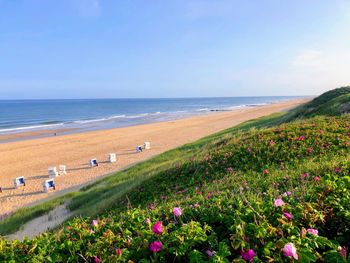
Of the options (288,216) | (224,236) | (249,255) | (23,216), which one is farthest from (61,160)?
(249,255)

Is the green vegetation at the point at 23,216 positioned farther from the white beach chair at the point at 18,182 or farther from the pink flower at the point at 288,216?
the pink flower at the point at 288,216

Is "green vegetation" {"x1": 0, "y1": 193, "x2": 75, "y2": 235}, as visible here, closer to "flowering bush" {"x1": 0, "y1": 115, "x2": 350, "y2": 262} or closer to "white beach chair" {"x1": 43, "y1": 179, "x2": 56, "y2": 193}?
"white beach chair" {"x1": 43, "y1": 179, "x2": 56, "y2": 193}

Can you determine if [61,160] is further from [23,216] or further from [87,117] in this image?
[87,117]

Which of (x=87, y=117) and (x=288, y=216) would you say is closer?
(x=288, y=216)

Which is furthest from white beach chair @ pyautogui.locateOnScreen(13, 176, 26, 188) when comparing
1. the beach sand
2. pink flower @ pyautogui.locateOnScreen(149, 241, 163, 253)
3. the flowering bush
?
pink flower @ pyautogui.locateOnScreen(149, 241, 163, 253)

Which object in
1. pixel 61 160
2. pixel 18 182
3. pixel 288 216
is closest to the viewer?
pixel 288 216

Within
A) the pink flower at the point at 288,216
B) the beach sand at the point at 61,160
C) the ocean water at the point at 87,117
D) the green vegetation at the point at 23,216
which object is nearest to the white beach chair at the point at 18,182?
the beach sand at the point at 61,160

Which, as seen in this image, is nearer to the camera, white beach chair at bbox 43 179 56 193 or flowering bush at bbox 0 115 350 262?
flowering bush at bbox 0 115 350 262

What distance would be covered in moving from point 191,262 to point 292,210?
3.67 feet

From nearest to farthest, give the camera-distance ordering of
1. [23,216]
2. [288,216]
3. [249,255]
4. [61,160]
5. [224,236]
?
[249,255]
[288,216]
[224,236]
[23,216]
[61,160]

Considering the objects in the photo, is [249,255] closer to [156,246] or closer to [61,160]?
[156,246]

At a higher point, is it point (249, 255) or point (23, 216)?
point (249, 255)

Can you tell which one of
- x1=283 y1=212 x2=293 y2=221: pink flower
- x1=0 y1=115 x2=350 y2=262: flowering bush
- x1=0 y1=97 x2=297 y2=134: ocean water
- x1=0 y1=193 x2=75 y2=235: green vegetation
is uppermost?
x1=283 y1=212 x2=293 y2=221: pink flower

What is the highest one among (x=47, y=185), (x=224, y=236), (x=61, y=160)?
(x=224, y=236)
